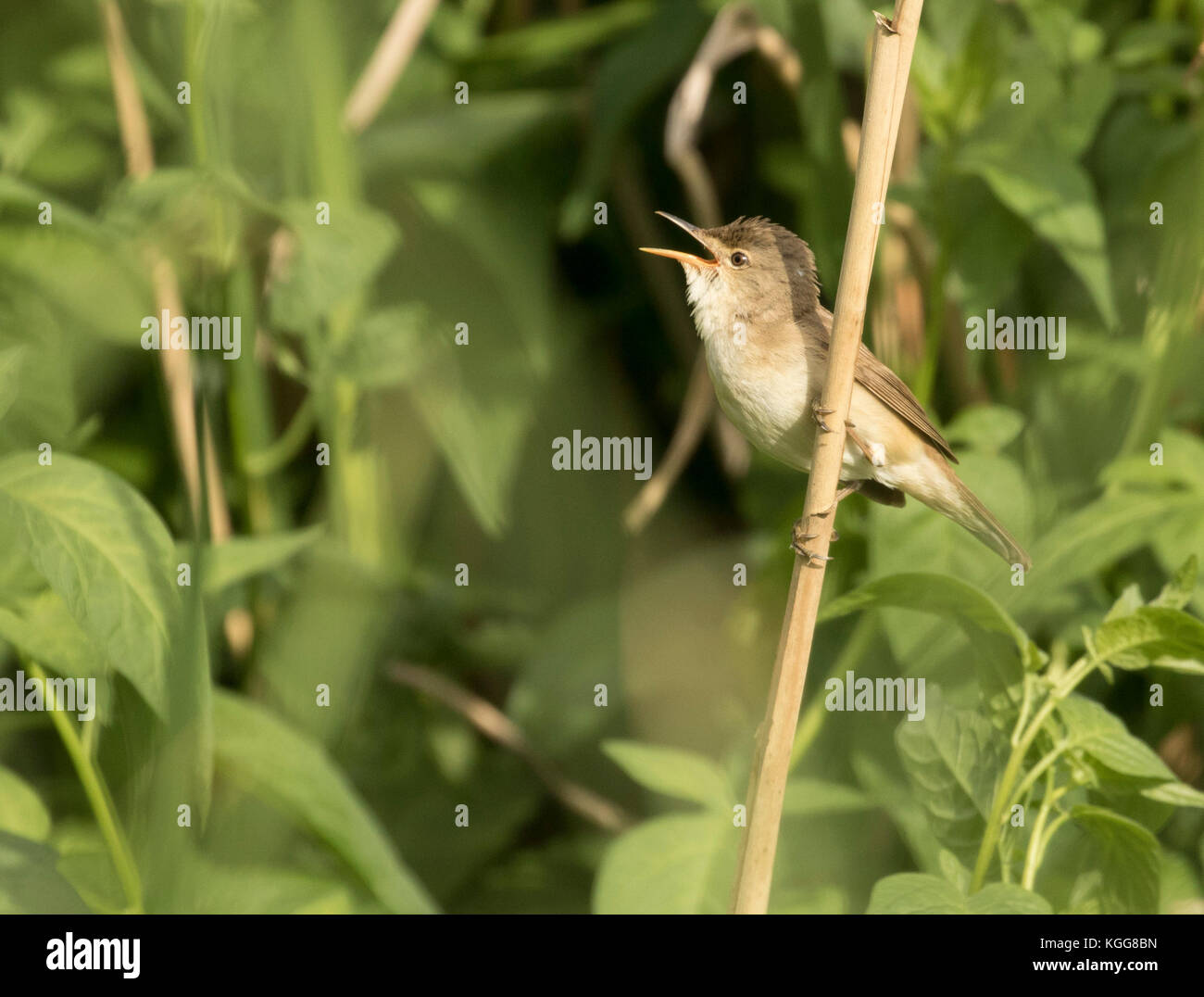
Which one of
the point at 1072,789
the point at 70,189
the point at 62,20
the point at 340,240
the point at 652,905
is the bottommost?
the point at 652,905

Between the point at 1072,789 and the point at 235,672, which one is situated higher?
the point at 235,672

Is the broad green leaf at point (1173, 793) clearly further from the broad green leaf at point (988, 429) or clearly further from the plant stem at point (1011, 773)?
the broad green leaf at point (988, 429)

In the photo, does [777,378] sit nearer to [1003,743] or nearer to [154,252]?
[1003,743]

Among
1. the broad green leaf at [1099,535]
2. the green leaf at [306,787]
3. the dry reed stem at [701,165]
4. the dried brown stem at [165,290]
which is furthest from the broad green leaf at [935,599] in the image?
the dried brown stem at [165,290]

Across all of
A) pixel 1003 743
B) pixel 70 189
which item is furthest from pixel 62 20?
pixel 1003 743

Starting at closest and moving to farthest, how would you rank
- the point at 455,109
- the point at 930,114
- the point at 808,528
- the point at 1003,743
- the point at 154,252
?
the point at 808,528, the point at 1003,743, the point at 930,114, the point at 154,252, the point at 455,109

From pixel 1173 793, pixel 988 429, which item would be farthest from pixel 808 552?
pixel 988 429
